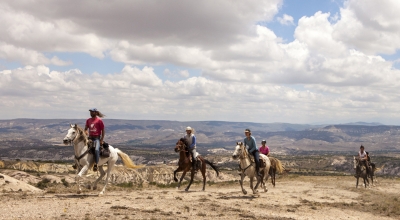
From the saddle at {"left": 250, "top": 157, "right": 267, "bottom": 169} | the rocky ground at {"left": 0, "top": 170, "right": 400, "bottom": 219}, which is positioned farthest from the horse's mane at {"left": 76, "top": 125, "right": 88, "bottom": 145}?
the saddle at {"left": 250, "top": 157, "right": 267, "bottom": 169}

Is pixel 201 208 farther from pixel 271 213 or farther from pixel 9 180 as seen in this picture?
pixel 9 180

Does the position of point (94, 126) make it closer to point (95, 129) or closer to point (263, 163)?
point (95, 129)

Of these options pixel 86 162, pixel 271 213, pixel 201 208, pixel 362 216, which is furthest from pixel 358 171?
pixel 86 162

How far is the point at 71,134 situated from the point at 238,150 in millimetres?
7925

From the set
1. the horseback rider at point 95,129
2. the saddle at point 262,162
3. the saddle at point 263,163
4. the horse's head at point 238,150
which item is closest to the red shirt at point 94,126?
the horseback rider at point 95,129

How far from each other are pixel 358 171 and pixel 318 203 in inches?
518

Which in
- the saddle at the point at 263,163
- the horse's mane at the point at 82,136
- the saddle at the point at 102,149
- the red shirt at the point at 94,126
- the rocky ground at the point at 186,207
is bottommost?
the rocky ground at the point at 186,207

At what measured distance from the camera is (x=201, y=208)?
552 inches

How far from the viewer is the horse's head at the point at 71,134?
14586mm

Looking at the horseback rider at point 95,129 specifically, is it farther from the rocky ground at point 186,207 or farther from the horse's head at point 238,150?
the horse's head at point 238,150

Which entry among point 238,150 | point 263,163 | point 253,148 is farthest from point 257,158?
point 238,150

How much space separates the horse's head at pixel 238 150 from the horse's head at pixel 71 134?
7452 millimetres

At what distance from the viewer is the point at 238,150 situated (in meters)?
17.7

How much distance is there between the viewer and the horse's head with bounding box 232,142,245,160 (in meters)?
17.5
